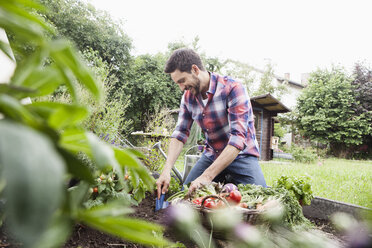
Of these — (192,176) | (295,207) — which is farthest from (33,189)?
(192,176)

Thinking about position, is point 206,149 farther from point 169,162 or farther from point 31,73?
point 31,73

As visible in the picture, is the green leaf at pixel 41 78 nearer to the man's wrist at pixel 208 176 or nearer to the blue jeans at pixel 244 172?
the man's wrist at pixel 208 176

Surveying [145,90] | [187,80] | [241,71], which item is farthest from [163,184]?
[241,71]

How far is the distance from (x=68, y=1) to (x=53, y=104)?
13.7 m

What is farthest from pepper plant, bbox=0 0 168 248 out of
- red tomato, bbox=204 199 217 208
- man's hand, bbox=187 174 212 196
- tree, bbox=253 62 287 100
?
tree, bbox=253 62 287 100

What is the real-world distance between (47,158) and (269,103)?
12.5 meters

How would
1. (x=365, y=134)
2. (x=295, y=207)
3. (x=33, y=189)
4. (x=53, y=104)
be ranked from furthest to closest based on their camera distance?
(x=365, y=134) < (x=295, y=207) < (x=53, y=104) < (x=33, y=189)

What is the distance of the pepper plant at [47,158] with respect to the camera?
12 cm

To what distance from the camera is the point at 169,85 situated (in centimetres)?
1403

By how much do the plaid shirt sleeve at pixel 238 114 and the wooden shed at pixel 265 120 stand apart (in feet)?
30.8

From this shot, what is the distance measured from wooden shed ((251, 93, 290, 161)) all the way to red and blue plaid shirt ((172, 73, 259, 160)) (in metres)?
9.19

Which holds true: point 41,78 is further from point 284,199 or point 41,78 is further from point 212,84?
point 212,84

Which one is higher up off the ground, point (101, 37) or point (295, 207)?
point (101, 37)

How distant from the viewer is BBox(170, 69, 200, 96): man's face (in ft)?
8.30
